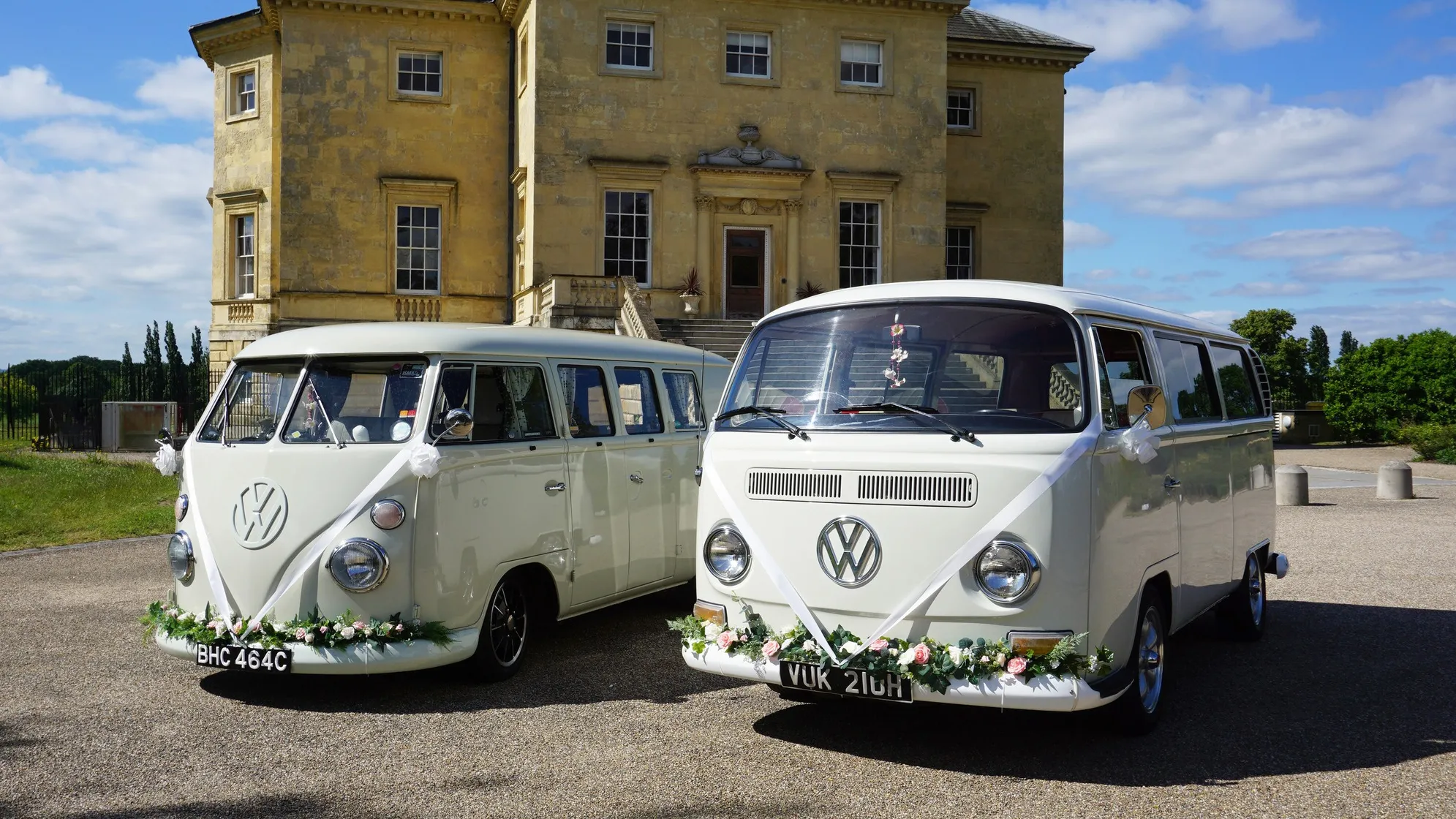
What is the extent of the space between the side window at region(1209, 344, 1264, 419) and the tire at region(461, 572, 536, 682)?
4.76 meters

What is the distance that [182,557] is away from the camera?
7.22 meters

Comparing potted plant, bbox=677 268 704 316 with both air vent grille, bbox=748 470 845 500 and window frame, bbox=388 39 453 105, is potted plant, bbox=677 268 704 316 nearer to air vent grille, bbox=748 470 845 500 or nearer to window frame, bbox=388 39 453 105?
window frame, bbox=388 39 453 105

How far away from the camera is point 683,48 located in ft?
90.8

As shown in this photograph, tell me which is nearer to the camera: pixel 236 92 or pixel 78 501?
pixel 78 501

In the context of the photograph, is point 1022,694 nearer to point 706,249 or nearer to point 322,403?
point 322,403

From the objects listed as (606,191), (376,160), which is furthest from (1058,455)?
(376,160)

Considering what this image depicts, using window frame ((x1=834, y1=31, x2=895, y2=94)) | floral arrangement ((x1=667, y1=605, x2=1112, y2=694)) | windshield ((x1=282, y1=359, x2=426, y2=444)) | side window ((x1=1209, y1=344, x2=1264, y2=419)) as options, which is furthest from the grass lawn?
window frame ((x1=834, y1=31, x2=895, y2=94))

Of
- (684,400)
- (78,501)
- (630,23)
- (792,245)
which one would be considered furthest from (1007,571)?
(630,23)

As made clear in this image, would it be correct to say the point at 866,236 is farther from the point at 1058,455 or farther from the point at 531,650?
the point at 1058,455

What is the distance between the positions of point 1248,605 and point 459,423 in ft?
18.3

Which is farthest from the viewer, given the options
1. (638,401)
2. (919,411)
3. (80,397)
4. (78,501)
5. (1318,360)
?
(1318,360)

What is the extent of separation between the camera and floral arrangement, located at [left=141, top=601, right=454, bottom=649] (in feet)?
22.4

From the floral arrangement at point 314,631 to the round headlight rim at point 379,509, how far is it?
500mm

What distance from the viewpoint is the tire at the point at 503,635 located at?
7414 millimetres
